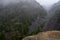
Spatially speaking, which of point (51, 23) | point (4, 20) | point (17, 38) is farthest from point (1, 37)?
point (4, 20)

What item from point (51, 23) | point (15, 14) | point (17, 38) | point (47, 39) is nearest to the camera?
point (47, 39)

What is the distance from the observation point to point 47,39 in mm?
16844

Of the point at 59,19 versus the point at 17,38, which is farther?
the point at 59,19

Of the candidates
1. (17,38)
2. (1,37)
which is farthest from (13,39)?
(1,37)

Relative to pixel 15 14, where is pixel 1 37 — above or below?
below

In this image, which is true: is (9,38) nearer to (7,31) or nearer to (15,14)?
(7,31)

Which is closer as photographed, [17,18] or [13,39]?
[13,39]

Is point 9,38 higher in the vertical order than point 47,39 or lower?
lower

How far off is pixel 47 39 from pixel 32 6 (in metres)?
46.8

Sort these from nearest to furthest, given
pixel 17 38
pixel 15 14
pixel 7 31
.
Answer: pixel 17 38 → pixel 7 31 → pixel 15 14

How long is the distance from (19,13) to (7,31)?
16.4 meters

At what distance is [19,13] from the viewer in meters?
56.3

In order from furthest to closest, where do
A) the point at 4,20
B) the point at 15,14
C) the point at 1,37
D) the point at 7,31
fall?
the point at 15,14 < the point at 4,20 < the point at 7,31 < the point at 1,37

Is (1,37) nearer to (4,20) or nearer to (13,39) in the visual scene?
(13,39)
